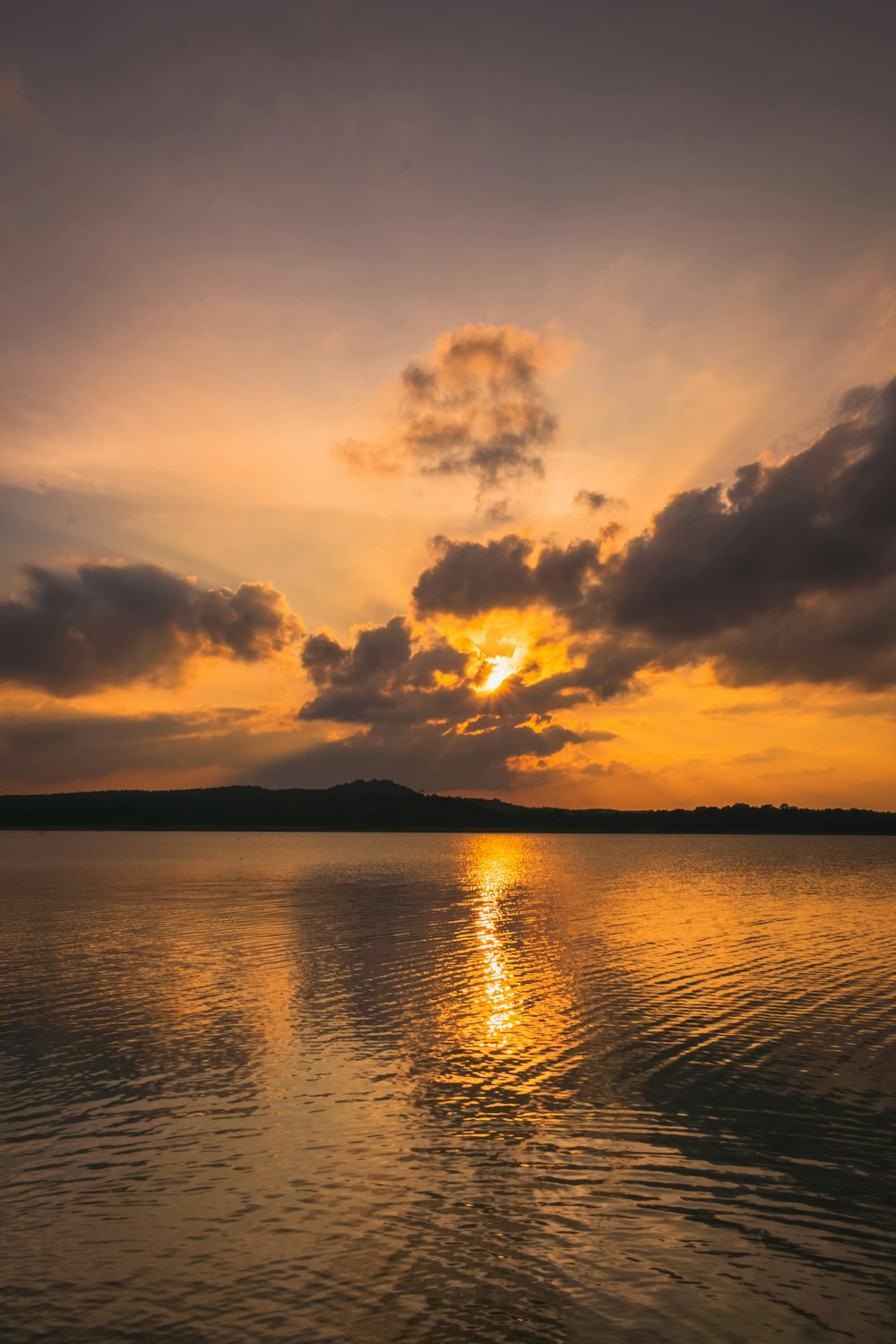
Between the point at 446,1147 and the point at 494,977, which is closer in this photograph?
the point at 446,1147

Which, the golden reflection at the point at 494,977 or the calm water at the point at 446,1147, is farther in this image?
the golden reflection at the point at 494,977

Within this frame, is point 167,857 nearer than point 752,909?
No

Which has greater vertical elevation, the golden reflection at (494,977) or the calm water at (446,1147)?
the golden reflection at (494,977)

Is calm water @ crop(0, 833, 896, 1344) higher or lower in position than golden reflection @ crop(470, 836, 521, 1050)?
lower

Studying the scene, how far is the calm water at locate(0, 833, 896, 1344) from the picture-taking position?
15.6 meters

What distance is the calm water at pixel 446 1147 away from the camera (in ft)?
51.2

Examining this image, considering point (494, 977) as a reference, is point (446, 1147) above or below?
below

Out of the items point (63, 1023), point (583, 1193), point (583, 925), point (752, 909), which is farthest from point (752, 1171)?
point (752, 909)

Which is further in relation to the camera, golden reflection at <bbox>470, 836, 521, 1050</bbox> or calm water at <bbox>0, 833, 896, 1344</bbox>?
golden reflection at <bbox>470, 836, 521, 1050</bbox>

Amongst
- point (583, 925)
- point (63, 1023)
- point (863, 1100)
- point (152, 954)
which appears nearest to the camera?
point (863, 1100)

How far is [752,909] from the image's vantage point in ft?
279

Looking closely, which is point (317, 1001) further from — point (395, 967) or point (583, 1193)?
point (583, 1193)

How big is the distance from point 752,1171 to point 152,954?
137 ft

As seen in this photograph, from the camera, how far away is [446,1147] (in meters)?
22.9
